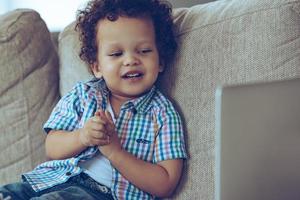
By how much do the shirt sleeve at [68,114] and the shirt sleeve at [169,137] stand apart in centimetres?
22

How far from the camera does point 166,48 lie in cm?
126

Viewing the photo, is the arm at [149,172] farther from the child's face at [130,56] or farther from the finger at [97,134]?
the child's face at [130,56]

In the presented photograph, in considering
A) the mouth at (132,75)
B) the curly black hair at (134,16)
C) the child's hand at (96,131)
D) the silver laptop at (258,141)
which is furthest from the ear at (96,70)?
the silver laptop at (258,141)

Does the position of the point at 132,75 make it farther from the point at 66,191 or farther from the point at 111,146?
the point at 66,191

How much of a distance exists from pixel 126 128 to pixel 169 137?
0.39 ft

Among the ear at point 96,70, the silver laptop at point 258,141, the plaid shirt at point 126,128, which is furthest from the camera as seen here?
the ear at point 96,70

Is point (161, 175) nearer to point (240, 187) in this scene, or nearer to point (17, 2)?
point (240, 187)

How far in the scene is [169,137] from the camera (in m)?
1.20

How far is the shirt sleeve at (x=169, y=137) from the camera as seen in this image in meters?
1.18

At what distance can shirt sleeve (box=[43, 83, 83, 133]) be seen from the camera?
130 cm

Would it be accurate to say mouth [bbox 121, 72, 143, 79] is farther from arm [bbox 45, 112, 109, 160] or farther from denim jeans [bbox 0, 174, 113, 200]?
denim jeans [bbox 0, 174, 113, 200]

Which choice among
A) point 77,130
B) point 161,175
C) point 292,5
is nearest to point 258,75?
point 292,5

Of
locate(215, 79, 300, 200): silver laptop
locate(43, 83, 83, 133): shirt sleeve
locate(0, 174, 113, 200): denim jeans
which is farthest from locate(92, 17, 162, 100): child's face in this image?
locate(215, 79, 300, 200): silver laptop

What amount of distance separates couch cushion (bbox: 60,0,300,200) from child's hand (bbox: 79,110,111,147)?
0.69ft
